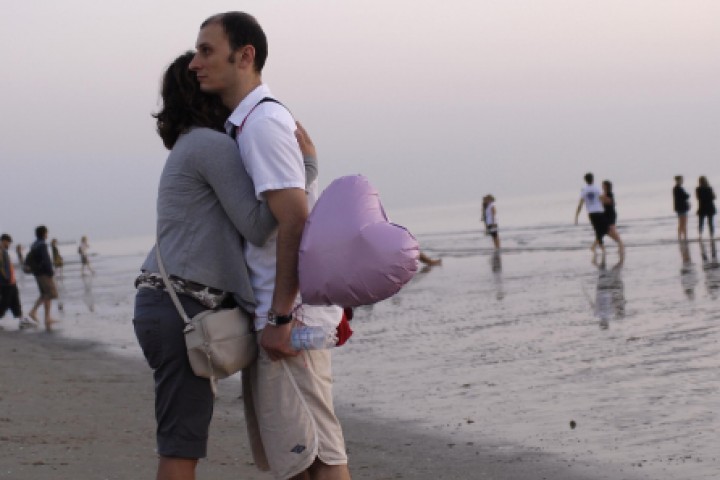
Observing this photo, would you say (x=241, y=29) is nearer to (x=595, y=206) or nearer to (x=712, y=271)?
(x=712, y=271)

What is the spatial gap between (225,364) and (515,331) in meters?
8.74

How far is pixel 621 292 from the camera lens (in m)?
15.0

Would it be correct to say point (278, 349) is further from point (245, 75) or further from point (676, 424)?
point (676, 424)

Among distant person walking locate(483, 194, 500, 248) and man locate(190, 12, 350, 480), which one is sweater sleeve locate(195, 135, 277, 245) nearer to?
man locate(190, 12, 350, 480)

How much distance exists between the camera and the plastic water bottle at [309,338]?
3.39 meters

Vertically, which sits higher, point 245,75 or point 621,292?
point 245,75

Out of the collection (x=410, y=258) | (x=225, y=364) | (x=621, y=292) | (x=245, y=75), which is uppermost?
(x=245, y=75)

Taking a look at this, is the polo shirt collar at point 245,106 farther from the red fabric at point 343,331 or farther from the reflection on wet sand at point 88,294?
the reflection on wet sand at point 88,294

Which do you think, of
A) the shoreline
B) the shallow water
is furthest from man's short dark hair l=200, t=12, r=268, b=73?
the shallow water

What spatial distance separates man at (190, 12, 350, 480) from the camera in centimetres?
332

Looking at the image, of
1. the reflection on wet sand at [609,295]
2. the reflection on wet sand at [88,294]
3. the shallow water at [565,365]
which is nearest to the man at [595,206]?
the reflection on wet sand at [609,295]

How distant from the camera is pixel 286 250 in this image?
3.32 metres

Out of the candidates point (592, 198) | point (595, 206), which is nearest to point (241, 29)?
point (592, 198)

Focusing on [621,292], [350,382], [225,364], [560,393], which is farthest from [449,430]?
[621,292]
